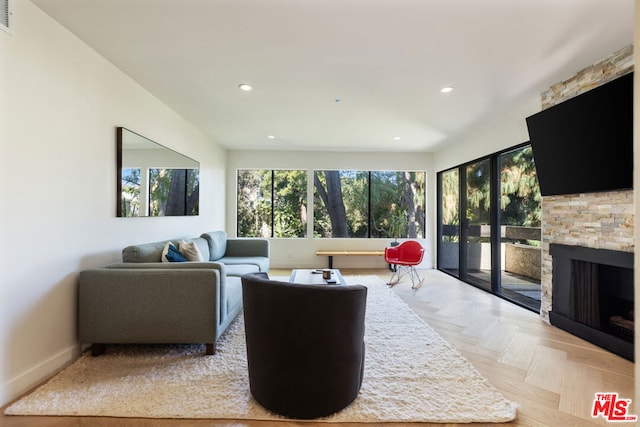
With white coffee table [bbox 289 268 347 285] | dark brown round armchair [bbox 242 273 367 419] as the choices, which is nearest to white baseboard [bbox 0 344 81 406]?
dark brown round armchair [bbox 242 273 367 419]

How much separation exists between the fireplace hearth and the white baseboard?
463cm

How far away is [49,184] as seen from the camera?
220 centimetres

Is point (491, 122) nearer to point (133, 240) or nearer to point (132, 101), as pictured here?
point (132, 101)

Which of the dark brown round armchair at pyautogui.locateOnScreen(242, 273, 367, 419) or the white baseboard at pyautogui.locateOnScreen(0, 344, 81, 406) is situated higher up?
the dark brown round armchair at pyautogui.locateOnScreen(242, 273, 367, 419)

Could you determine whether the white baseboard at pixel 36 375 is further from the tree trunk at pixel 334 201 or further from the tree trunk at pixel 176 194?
the tree trunk at pixel 334 201

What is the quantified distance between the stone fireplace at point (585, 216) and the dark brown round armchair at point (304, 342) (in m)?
2.57

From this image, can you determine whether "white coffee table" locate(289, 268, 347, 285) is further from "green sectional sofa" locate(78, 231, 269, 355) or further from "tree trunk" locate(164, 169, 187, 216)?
"tree trunk" locate(164, 169, 187, 216)

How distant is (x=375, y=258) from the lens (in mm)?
6602

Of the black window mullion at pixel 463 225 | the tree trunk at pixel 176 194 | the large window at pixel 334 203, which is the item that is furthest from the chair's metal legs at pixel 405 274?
the tree trunk at pixel 176 194

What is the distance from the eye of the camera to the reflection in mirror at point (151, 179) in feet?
9.88

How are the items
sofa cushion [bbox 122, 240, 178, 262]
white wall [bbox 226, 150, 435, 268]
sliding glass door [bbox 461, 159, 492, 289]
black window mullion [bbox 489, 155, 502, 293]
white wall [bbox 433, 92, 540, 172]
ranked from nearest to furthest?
sofa cushion [bbox 122, 240, 178, 262], white wall [bbox 433, 92, 540, 172], black window mullion [bbox 489, 155, 502, 293], sliding glass door [bbox 461, 159, 492, 289], white wall [bbox 226, 150, 435, 268]

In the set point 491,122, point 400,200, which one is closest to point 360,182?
point 400,200

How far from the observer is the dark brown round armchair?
63.7 inches

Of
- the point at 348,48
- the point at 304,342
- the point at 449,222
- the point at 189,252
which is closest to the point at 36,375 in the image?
the point at 189,252
